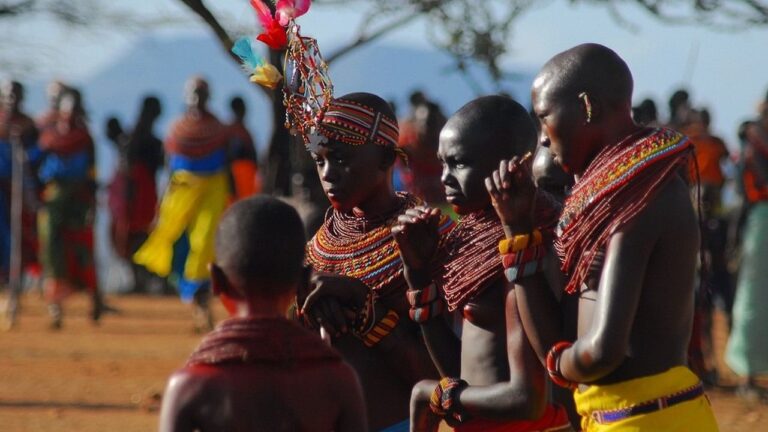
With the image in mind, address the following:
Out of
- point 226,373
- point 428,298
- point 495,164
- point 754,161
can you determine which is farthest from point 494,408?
point 754,161

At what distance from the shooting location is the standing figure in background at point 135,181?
18.5 metres

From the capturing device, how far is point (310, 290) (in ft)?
14.8

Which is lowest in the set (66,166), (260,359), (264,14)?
(66,166)

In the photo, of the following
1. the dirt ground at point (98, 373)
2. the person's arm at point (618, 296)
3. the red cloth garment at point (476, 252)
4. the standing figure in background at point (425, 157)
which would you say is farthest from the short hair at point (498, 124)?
the standing figure in background at point (425, 157)

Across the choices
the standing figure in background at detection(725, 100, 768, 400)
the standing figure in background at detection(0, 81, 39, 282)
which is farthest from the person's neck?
the standing figure in background at detection(0, 81, 39, 282)

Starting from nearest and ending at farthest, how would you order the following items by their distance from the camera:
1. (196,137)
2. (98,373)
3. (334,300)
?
(334,300)
(98,373)
(196,137)

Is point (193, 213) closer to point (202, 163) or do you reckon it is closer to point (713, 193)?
point (202, 163)

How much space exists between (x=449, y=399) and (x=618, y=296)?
0.79 meters

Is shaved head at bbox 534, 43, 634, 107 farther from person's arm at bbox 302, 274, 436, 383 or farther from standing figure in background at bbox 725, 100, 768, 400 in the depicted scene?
standing figure in background at bbox 725, 100, 768, 400

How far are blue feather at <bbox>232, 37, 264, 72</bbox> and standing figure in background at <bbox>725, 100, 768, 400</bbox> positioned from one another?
622 centimetres

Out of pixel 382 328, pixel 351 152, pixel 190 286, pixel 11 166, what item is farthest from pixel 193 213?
pixel 382 328

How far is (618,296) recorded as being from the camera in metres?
3.61

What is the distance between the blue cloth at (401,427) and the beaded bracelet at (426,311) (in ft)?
1.79

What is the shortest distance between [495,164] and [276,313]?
3.61 ft
